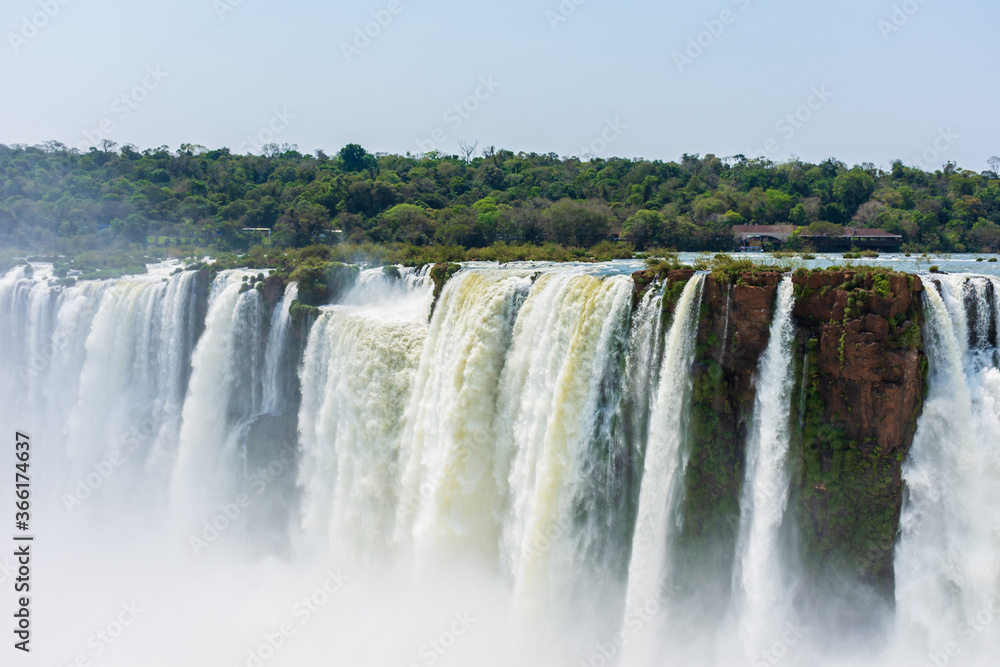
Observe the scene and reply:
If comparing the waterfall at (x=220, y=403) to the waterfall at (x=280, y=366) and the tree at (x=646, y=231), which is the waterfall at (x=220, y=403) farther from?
the tree at (x=646, y=231)

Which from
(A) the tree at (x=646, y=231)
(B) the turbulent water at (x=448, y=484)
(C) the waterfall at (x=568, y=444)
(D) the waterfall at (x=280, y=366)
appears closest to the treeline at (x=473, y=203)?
(A) the tree at (x=646, y=231)

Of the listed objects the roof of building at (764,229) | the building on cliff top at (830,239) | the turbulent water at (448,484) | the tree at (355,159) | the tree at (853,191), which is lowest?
the turbulent water at (448,484)

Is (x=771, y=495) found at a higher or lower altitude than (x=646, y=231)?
lower

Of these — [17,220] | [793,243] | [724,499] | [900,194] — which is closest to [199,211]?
[17,220]

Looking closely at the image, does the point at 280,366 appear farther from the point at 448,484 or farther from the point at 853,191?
the point at 853,191

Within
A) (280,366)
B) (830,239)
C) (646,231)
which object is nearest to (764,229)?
(830,239)

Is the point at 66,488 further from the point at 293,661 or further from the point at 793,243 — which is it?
the point at 793,243
